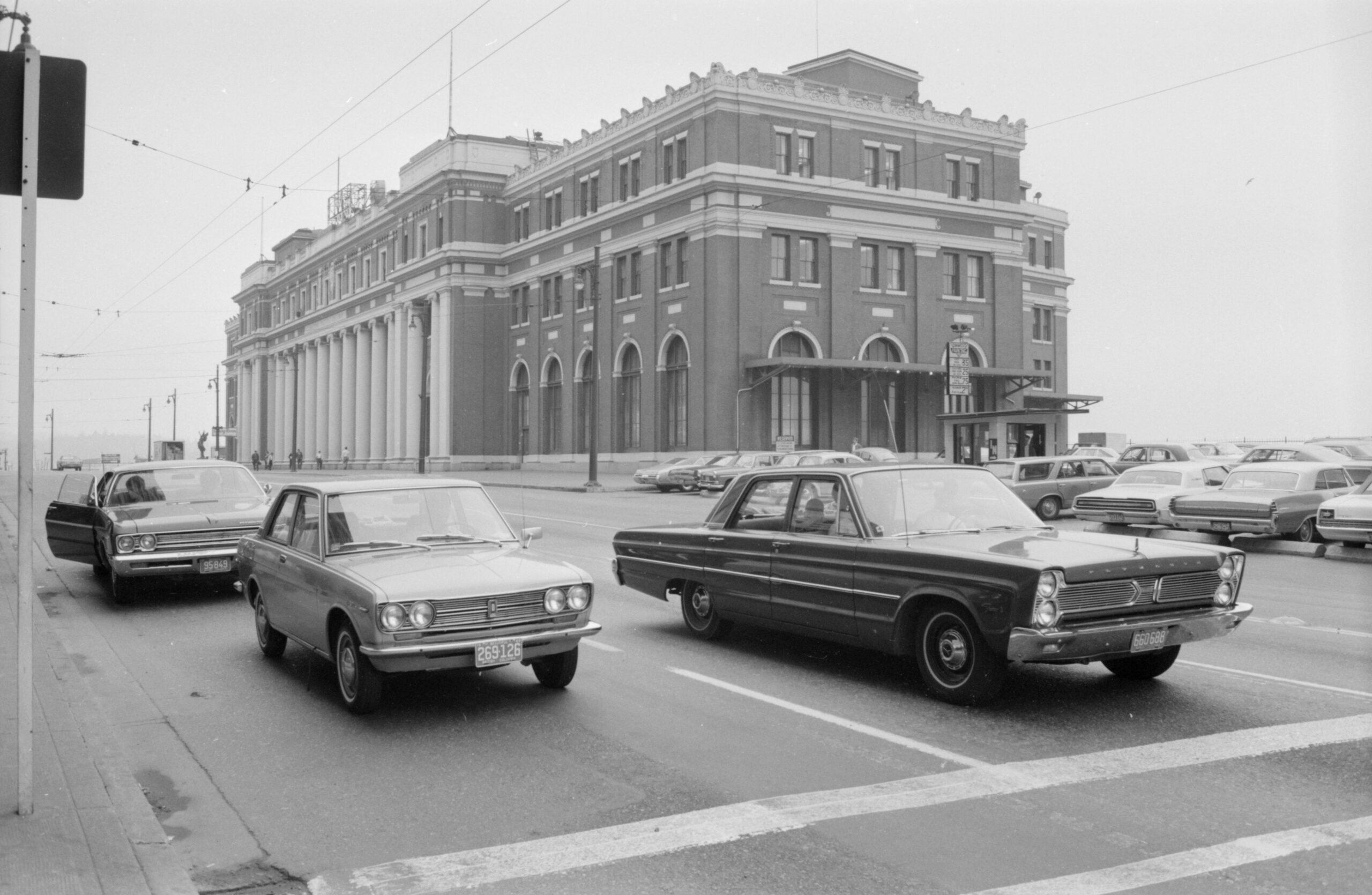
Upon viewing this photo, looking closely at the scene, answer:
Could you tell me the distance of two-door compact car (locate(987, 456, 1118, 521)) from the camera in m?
27.7

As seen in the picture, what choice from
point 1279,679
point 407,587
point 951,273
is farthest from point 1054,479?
point 951,273

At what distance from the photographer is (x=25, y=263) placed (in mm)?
4930

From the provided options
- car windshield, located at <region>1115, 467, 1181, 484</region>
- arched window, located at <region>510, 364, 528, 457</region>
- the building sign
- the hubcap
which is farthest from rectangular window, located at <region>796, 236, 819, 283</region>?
the hubcap

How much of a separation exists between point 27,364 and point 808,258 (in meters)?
47.8

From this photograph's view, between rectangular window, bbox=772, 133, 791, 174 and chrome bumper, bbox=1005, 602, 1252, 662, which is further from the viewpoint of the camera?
rectangular window, bbox=772, 133, 791, 174

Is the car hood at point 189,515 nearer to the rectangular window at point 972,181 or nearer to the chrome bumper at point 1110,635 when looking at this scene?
the chrome bumper at point 1110,635

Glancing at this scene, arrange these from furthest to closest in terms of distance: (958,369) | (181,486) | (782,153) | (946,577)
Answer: (782,153) < (958,369) < (181,486) < (946,577)

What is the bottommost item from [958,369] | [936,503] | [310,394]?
[936,503]

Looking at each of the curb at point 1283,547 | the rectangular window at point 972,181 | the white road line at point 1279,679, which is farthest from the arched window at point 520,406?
the white road line at point 1279,679

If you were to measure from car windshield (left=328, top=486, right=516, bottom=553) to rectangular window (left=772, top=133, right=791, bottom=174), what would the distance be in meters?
43.5

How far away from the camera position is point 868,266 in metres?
53.0

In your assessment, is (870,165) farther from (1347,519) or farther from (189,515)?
(189,515)

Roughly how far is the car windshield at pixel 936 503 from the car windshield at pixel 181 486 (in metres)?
8.43

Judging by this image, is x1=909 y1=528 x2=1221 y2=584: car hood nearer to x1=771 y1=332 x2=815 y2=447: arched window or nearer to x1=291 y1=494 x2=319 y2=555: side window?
x1=291 y1=494 x2=319 y2=555: side window
